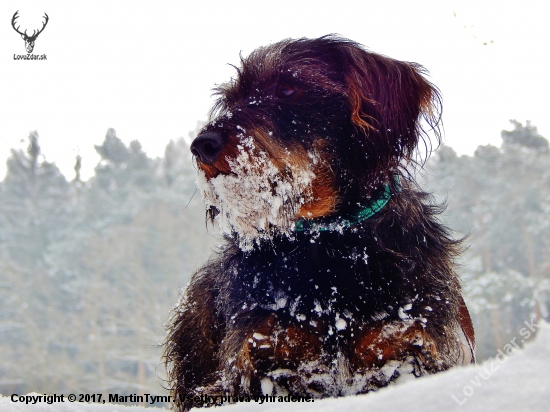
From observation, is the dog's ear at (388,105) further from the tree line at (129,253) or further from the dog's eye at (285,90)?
the tree line at (129,253)

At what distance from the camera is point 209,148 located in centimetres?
232

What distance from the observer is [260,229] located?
2486 mm

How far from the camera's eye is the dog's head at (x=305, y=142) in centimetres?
239

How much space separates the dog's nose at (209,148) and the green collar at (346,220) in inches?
23.6

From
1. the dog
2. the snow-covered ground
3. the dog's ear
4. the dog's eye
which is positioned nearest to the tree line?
the dog's ear

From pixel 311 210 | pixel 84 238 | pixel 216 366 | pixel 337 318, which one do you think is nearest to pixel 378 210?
pixel 311 210

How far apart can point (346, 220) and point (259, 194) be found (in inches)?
19.8

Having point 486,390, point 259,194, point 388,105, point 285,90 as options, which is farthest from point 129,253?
point 486,390

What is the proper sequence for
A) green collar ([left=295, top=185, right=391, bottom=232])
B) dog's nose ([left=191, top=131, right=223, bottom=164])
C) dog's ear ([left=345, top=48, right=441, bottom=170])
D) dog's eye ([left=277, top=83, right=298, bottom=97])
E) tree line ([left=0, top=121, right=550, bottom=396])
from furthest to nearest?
1. tree line ([left=0, top=121, right=550, bottom=396])
2. dog's eye ([left=277, top=83, right=298, bottom=97])
3. dog's ear ([left=345, top=48, right=441, bottom=170])
4. green collar ([left=295, top=185, right=391, bottom=232])
5. dog's nose ([left=191, top=131, right=223, bottom=164])

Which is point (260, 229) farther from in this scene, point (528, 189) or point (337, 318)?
point (528, 189)

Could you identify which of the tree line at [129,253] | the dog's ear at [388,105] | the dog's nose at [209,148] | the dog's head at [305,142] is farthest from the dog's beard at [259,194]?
the tree line at [129,253]

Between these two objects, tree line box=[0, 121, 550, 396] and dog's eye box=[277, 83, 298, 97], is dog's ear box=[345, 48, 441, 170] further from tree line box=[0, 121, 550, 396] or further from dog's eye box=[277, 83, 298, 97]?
tree line box=[0, 121, 550, 396]

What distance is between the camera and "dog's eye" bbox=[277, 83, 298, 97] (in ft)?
8.80

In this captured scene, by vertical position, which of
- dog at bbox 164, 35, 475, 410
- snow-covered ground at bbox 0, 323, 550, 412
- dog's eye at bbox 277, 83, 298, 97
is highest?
dog's eye at bbox 277, 83, 298, 97
